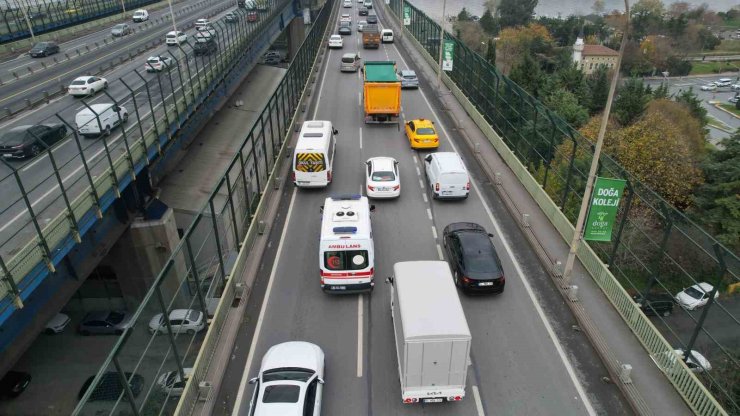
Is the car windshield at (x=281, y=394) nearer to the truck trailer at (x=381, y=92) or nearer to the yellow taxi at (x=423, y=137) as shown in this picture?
the yellow taxi at (x=423, y=137)

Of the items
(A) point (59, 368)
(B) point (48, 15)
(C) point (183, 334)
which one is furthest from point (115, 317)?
(B) point (48, 15)

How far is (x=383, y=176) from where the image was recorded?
2169 centimetres

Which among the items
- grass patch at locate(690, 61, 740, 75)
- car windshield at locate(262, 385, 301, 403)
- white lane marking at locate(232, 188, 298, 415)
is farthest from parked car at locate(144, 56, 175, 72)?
grass patch at locate(690, 61, 740, 75)

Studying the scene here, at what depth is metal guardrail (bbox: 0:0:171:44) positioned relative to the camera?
165 ft

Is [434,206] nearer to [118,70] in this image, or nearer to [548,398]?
[548,398]

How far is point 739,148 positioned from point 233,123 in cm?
4109

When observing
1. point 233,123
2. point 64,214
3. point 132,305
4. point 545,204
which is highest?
point 64,214

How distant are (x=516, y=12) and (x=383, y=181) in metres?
149

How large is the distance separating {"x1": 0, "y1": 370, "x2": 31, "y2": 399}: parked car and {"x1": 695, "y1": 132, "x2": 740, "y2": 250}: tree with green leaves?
4100 centimetres

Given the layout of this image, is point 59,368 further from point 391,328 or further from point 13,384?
point 391,328

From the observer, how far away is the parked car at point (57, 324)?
83.4 ft

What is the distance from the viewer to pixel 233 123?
43.7 metres

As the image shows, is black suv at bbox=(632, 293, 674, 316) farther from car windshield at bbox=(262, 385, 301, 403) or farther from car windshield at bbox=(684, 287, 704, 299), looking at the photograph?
car windshield at bbox=(262, 385, 301, 403)

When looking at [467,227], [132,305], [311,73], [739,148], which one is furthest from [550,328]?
[311,73]
